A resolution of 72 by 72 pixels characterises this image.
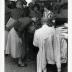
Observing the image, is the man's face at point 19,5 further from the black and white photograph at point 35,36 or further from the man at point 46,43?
the man at point 46,43

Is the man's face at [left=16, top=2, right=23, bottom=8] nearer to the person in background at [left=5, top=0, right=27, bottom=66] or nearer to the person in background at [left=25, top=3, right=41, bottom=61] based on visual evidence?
the person in background at [left=5, top=0, right=27, bottom=66]

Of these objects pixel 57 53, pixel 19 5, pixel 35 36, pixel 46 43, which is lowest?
pixel 57 53

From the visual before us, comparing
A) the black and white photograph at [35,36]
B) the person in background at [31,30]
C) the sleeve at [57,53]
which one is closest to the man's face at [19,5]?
the black and white photograph at [35,36]

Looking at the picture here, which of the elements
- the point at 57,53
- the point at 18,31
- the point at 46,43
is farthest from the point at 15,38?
the point at 57,53

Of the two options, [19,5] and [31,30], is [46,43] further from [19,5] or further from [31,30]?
[19,5]

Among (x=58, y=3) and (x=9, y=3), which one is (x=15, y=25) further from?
(x=58, y=3)

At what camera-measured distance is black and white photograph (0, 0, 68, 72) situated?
3361 mm

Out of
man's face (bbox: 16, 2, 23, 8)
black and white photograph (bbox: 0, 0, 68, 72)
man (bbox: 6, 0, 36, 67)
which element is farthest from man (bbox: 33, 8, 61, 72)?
man's face (bbox: 16, 2, 23, 8)

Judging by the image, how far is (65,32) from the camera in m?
3.32

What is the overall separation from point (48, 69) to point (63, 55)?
11.7 inches

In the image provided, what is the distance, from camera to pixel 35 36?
3.40 m

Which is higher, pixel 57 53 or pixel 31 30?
pixel 31 30

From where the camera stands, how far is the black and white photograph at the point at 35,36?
336 centimetres

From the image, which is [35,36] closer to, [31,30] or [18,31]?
[31,30]
